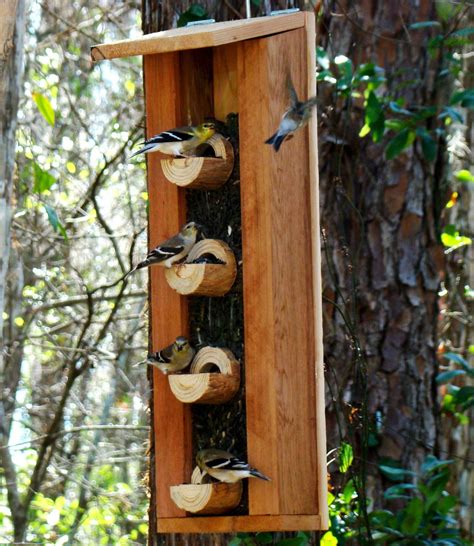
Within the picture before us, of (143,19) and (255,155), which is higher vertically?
(143,19)

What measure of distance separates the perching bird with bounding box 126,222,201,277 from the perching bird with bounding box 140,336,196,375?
246mm

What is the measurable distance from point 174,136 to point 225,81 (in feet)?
1.06

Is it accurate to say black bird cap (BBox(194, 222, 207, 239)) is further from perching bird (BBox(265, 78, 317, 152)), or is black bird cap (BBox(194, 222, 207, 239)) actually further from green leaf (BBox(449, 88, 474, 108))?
green leaf (BBox(449, 88, 474, 108))

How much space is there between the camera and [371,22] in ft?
18.6

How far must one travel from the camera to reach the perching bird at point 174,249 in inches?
135

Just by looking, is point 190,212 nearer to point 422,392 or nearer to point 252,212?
point 252,212

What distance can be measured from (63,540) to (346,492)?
2.71 meters

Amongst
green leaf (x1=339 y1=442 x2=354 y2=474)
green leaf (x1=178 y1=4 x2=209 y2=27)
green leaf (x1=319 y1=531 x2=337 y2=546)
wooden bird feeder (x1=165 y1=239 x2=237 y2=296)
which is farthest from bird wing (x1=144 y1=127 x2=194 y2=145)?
green leaf (x1=319 y1=531 x2=337 y2=546)

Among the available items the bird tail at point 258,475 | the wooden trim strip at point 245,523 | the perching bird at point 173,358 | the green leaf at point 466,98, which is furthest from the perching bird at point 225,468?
the green leaf at point 466,98

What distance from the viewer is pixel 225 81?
3.69 meters

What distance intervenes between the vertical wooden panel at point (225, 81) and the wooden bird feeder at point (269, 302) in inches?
3.2

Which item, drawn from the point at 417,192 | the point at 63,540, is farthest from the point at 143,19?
the point at 63,540

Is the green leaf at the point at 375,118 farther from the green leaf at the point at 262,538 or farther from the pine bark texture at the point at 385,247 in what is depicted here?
the green leaf at the point at 262,538

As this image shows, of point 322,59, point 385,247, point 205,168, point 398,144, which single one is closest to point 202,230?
point 205,168
